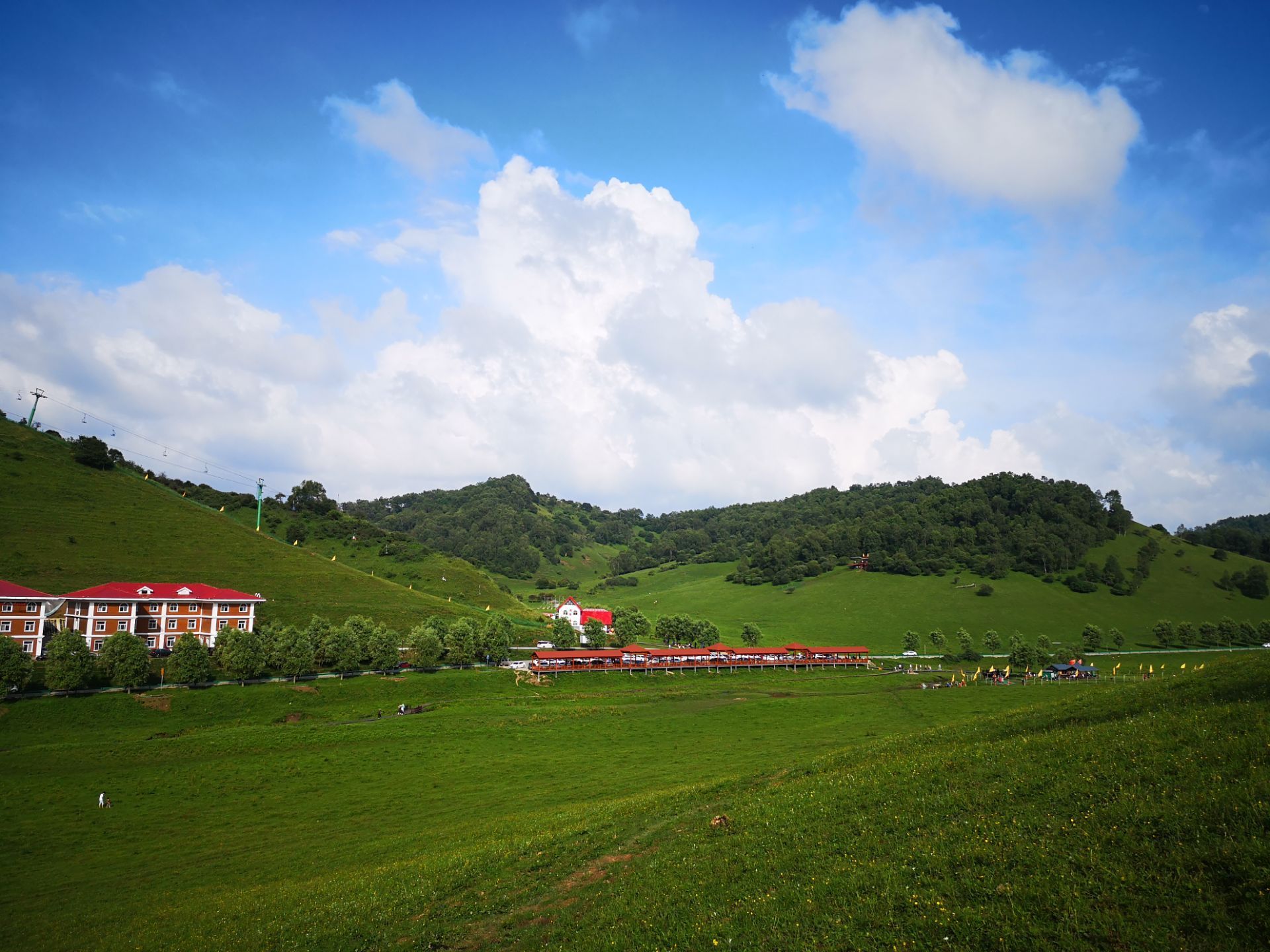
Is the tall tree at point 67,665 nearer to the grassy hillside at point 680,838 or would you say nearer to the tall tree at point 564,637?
the grassy hillside at point 680,838

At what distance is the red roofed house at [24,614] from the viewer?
79.5m

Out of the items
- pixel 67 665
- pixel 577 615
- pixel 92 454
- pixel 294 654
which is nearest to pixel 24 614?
pixel 67 665

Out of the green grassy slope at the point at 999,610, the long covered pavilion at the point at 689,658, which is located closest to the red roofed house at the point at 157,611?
the long covered pavilion at the point at 689,658

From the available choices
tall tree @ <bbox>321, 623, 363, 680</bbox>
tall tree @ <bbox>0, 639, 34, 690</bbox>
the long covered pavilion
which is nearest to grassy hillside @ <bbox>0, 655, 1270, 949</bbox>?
tall tree @ <bbox>0, 639, 34, 690</bbox>

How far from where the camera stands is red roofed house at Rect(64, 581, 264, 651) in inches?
3413

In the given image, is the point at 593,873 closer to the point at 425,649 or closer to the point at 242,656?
the point at 242,656

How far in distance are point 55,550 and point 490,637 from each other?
238 ft

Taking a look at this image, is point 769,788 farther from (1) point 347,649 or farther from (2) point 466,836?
(1) point 347,649

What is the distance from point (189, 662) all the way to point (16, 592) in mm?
28134

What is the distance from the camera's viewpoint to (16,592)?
80.4m

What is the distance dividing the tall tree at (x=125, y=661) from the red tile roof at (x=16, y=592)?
750 inches

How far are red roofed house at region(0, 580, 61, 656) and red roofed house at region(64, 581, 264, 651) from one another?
3.22 m

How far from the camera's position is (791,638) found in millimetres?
154250

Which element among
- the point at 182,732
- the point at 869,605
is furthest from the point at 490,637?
the point at 869,605
